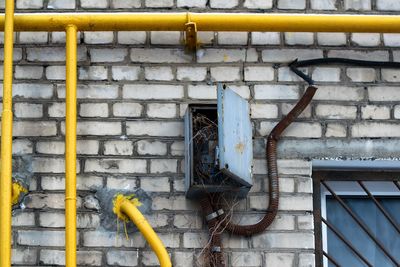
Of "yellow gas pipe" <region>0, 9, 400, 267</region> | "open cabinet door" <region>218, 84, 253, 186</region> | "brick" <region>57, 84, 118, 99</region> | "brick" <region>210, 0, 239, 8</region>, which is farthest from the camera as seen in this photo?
"brick" <region>210, 0, 239, 8</region>

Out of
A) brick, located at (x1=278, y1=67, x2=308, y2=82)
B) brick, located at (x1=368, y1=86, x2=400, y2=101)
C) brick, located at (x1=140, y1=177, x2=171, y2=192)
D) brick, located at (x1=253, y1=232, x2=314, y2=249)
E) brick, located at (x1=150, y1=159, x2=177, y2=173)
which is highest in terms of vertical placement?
brick, located at (x1=278, y1=67, x2=308, y2=82)

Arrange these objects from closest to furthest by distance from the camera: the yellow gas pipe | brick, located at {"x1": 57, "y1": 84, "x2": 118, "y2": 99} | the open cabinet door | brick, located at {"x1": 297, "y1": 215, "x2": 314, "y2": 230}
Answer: the open cabinet door → the yellow gas pipe → brick, located at {"x1": 297, "y1": 215, "x2": 314, "y2": 230} → brick, located at {"x1": 57, "y1": 84, "x2": 118, "y2": 99}

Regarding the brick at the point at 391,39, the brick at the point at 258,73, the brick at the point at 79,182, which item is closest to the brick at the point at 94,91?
the brick at the point at 79,182

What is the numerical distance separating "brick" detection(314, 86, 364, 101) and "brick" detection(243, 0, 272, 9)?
447mm

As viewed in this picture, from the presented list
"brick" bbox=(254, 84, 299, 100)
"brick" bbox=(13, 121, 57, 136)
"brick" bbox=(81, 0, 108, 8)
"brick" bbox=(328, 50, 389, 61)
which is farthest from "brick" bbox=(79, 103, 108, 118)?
"brick" bbox=(328, 50, 389, 61)

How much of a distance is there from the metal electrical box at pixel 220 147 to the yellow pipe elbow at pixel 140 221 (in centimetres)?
23

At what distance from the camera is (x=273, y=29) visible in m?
3.59

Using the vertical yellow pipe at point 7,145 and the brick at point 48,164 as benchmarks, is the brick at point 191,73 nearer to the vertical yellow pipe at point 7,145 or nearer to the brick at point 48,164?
the brick at point 48,164

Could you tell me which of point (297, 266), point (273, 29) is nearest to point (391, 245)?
point (297, 266)

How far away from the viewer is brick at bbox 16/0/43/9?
377cm

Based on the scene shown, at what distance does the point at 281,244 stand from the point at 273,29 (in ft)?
3.05

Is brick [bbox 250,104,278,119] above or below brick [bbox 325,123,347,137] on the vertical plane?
above

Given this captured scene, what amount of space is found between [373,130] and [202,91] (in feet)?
2.58

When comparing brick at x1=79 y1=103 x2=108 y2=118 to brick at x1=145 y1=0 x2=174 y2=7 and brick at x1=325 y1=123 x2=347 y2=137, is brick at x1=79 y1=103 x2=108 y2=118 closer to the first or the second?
brick at x1=145 y1=0 x2=174 y2=7
